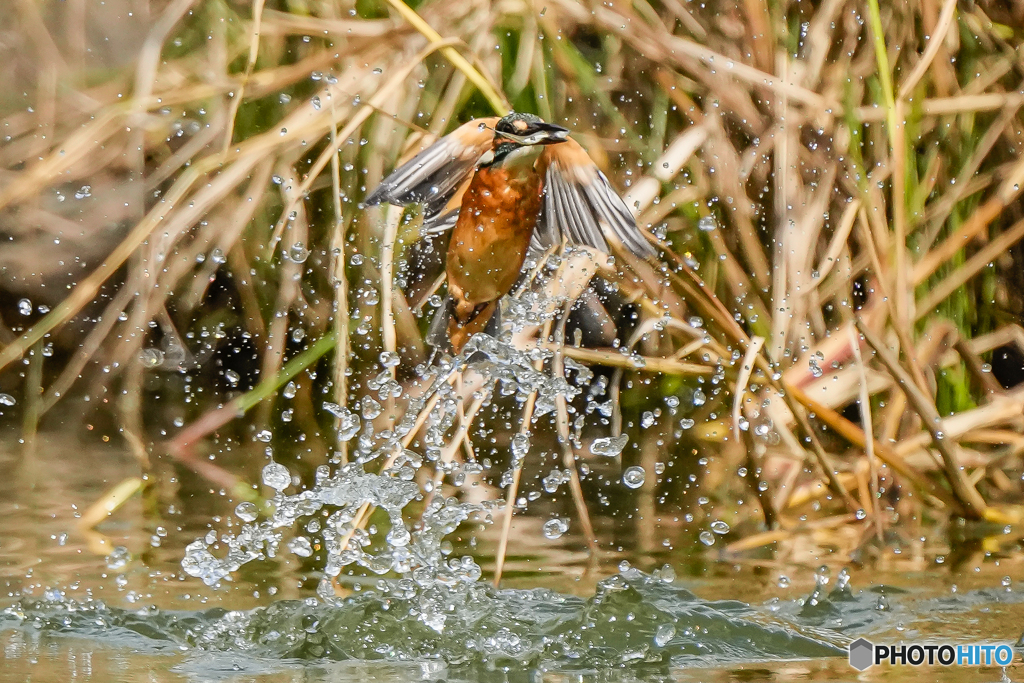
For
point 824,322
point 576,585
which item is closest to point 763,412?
point 824,322

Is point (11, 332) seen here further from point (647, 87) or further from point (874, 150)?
point (874, 150)

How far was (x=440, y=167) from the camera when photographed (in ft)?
4.60

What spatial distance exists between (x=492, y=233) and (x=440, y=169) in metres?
0.10

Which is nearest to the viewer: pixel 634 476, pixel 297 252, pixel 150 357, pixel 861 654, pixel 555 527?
pixel 861 654

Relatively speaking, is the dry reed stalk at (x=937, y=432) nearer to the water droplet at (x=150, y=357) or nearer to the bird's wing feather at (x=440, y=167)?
the bird's wing feather at (x=440, y=167)

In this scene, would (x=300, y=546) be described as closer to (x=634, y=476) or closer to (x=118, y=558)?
(x=118, y=558)

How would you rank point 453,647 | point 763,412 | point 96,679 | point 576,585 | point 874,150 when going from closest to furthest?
point 96,679 < point 453,647 < point 576,585 < point 763,412 < point 874,150

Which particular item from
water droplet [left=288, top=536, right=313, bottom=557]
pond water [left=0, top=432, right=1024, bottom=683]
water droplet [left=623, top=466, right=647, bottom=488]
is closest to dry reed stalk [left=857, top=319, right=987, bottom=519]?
pond water [left=0, top=432, right=1024, bottom=683]

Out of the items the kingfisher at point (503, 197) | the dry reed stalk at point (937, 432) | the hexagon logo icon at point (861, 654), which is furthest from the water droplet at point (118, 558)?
the dry reed stalk at point (937, 432)

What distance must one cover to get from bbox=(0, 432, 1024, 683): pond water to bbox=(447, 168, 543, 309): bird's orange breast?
1.07 feet

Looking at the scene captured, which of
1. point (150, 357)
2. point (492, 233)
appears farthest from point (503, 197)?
point (150, 357)

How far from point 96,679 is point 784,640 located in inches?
26.0

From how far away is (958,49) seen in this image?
1.99m

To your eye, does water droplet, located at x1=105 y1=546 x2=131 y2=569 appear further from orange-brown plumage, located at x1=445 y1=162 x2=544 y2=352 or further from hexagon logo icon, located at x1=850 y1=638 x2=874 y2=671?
hexagon logo icon, located at x1=850 y1=638 x2=874 y2=671
